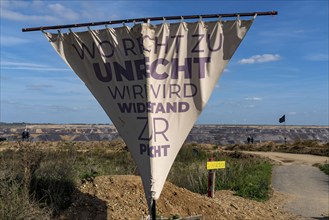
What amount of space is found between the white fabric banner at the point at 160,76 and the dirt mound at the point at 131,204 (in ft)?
10.1

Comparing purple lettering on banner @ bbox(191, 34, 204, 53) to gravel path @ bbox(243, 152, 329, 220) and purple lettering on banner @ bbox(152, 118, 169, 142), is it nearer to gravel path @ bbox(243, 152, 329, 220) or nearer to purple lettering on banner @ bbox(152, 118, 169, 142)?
purple lettering on banner @ bbox(152, 118, 169, 142)

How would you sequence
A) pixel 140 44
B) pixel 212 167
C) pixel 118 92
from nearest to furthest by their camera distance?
pixel 140 44, pixel 118 92, pixel 212 167

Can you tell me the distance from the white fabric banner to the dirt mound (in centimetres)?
309

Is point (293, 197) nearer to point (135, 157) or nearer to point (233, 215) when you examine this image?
point (233, 215)

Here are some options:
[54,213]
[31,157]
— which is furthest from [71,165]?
[54,213]

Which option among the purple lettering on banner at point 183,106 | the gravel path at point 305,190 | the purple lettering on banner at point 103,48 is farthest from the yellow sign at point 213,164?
the purple lettering on banner at point 103,48

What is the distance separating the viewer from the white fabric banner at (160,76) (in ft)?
15.7

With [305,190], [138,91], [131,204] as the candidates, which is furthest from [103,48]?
[305,190]

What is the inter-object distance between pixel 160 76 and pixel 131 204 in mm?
4185

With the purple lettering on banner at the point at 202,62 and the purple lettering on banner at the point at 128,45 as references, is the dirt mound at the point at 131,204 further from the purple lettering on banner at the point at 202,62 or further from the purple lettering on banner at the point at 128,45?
the purple lettering on banner at the point at 128,45

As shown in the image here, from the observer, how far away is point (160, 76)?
4824 millimetres

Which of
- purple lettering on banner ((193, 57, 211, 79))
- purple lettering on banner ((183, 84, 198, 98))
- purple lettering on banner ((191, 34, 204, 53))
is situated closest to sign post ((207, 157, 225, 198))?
purple lettering on banner ((183, 84, 198, 98))

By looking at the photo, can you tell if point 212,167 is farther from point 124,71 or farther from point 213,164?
point 124,71

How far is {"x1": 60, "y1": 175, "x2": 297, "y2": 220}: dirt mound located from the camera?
310 inches
